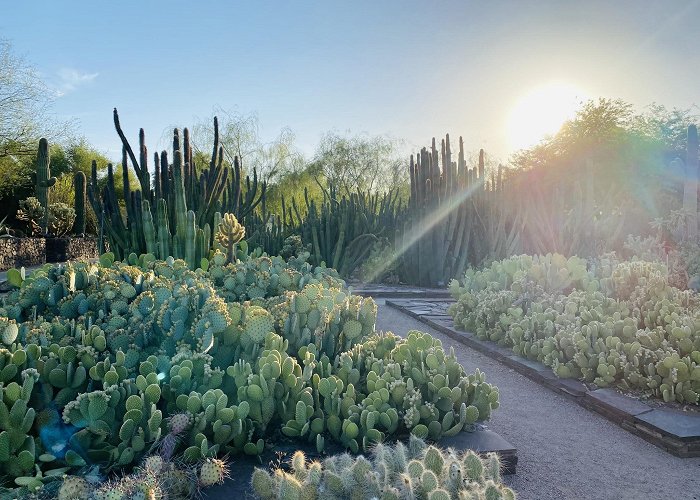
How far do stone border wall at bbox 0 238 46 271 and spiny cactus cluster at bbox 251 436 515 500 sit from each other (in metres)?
12.2

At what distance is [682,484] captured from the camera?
2635 mm

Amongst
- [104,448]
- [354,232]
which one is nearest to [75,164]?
[354,232]

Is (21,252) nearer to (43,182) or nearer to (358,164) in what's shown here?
(43,182)

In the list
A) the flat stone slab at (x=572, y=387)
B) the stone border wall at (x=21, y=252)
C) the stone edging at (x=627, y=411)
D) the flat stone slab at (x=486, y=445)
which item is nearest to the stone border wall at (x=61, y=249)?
the stone border wall at (x=21, y=252)

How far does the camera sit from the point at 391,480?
2.06 metres

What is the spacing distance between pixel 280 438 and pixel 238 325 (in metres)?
0.70

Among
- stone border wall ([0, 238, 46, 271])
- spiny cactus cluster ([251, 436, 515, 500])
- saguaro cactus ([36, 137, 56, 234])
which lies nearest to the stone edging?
spiny cactus cluster ([251, 436, 515, 500])

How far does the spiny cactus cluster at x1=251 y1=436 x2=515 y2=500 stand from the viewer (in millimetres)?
1862

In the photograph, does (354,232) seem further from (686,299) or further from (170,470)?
(170,470)

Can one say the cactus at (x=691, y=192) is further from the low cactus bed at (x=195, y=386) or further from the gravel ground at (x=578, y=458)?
the low cactus bed at (x=195, y=386)

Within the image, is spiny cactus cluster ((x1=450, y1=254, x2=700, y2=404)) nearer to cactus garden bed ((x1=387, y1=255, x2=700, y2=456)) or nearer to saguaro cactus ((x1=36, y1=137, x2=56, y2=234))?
cactus garden bed ((x1=387, y1=255, x2=700, y2=456))

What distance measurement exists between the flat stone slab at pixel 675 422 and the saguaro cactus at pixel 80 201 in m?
15.6

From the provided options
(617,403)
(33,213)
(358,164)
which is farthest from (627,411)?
(358,164)

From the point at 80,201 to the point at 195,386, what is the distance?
52.6 feet
